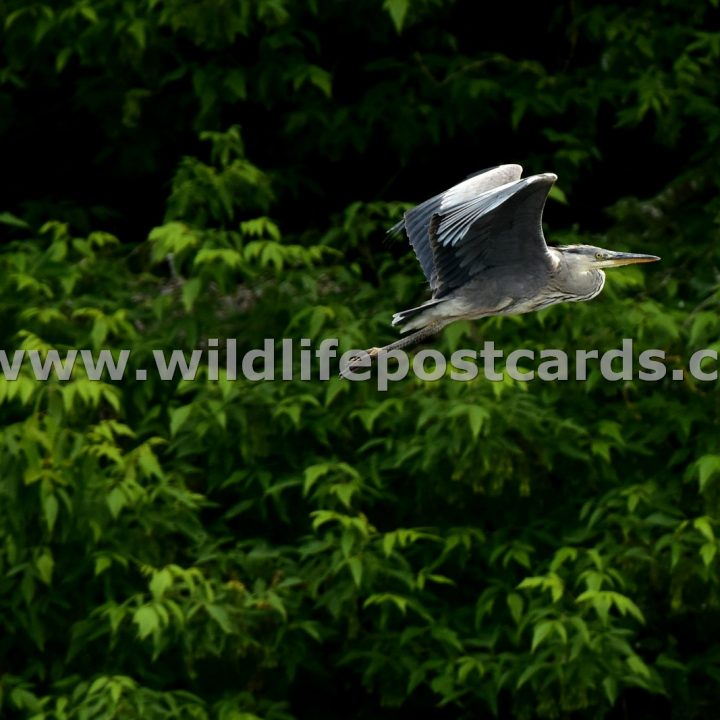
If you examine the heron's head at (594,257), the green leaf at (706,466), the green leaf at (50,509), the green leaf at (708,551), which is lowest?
the green leaf at (708,551)

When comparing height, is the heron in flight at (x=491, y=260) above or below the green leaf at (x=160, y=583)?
above

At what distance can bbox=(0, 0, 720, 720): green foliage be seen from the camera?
664 cm

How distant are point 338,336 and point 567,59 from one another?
203cm

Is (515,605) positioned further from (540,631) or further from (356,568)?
(356,568)

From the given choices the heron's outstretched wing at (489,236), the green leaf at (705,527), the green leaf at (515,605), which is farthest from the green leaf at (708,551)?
the heron's outstretched wing at (489,236)

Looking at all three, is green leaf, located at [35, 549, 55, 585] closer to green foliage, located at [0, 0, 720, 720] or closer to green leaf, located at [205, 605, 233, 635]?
green foliage, located at [0, 0, 720, 720]

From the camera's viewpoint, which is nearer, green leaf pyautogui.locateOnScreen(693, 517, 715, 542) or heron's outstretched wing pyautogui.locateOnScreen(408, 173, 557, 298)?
heron's outstretched wing pyautogui.locateOnScreen(408, 173, 557, 298)

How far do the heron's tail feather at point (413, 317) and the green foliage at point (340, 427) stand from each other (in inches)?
35.3

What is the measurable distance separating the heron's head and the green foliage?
0.97 meters

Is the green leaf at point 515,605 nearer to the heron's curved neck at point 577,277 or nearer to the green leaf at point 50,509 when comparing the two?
the heron's curved neck at point 577,277

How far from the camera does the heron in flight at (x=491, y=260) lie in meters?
5.39

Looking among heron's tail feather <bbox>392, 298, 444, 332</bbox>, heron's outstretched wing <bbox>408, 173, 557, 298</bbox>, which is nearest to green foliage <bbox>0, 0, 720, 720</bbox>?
heron's tail feather <bbox>392, 298, 444, 332</bbox>

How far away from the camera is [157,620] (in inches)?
250

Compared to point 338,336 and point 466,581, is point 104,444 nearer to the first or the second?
point 338,336
